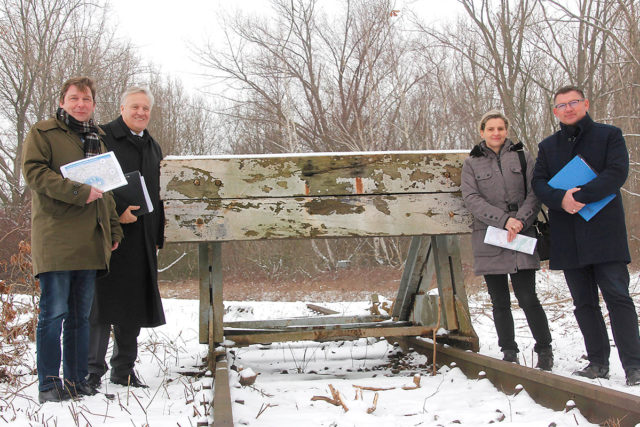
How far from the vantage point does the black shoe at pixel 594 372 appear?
321 centimetres

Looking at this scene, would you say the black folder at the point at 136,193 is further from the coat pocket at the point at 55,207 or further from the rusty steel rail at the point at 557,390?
the rusty steel rail at the point at 557,390

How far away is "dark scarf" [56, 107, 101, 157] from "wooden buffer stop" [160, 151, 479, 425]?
55 centimetres

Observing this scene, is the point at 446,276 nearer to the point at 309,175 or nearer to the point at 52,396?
the point at 309,175

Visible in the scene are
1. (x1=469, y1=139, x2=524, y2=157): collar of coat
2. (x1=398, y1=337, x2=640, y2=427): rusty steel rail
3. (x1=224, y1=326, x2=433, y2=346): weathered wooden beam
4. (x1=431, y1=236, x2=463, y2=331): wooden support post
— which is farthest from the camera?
(x1=431, y1=236, x2=463, y2=331): wooden support post

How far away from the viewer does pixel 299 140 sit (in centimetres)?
2188

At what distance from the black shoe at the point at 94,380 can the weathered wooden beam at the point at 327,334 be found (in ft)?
3.22

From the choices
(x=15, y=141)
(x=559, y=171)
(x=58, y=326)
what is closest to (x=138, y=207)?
(x=58, y=326)

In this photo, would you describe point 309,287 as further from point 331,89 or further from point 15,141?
point 15,141

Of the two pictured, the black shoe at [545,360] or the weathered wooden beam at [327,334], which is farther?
the weathered wooden beam at [327,334]

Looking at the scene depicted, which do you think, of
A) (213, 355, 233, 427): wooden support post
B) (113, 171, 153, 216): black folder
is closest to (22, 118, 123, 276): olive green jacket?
(113, 171, 153, 216): black folder

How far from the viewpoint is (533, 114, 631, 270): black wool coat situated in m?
3.20

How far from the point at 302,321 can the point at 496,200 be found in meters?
2.52

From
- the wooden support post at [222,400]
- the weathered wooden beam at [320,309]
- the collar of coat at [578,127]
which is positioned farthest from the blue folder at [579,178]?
the weathered wooden beam at [320,309]

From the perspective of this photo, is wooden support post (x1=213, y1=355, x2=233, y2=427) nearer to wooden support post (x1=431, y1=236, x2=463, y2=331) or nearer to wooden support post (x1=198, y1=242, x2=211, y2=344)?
wooden support post (x1=198, y1=242, x2=211, y2=344)
